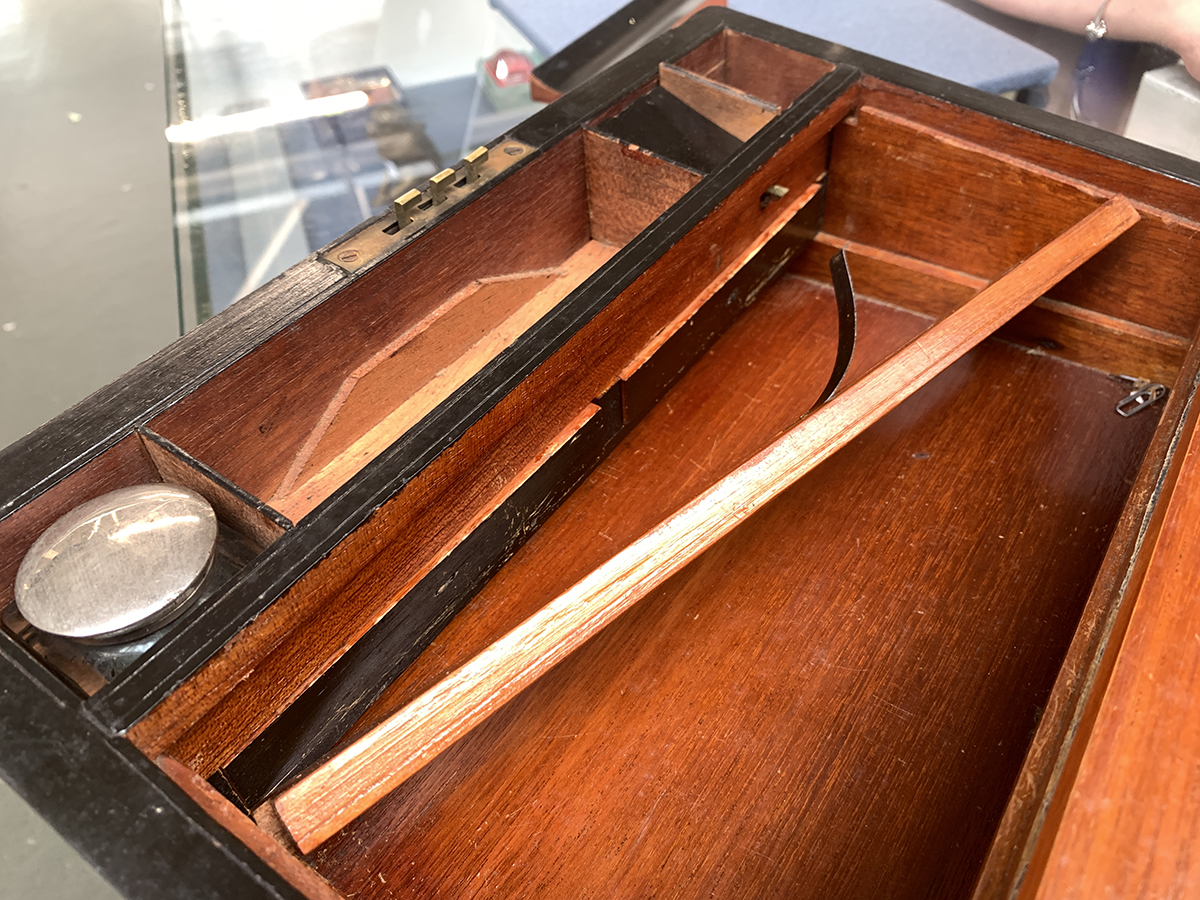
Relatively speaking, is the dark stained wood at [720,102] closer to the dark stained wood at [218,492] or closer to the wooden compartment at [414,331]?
the wooden compartment at [414,331]

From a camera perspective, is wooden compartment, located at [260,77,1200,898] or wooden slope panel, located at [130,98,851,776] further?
wooden compartment, located at [260,77,1200,898]

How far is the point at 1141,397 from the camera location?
1390 mm

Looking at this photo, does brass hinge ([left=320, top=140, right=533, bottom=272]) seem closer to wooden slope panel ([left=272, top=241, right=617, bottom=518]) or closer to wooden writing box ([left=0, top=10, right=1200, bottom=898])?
wooden writing box ([left=0, top=10, right=1200, bottom=898])

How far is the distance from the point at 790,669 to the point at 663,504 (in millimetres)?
301

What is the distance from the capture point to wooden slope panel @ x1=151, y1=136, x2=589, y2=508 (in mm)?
1037

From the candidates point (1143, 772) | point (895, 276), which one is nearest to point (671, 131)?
point (895, 276)

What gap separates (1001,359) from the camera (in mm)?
1486

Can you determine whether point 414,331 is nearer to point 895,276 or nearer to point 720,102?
point 720,102

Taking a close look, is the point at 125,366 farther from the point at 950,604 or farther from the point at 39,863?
the point at 950,604

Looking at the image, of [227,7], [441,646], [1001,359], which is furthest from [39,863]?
[227,7]

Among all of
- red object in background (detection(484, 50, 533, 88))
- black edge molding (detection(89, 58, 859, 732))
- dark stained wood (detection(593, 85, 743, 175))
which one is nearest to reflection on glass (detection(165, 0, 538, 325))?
red object in background (detection(484, 50, 533, 88))

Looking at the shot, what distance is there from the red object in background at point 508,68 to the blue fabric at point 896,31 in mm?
140

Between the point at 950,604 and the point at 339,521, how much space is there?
0.79m

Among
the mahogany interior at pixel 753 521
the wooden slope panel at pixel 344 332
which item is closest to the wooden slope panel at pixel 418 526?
the mahogany interior at pixel 753 521
